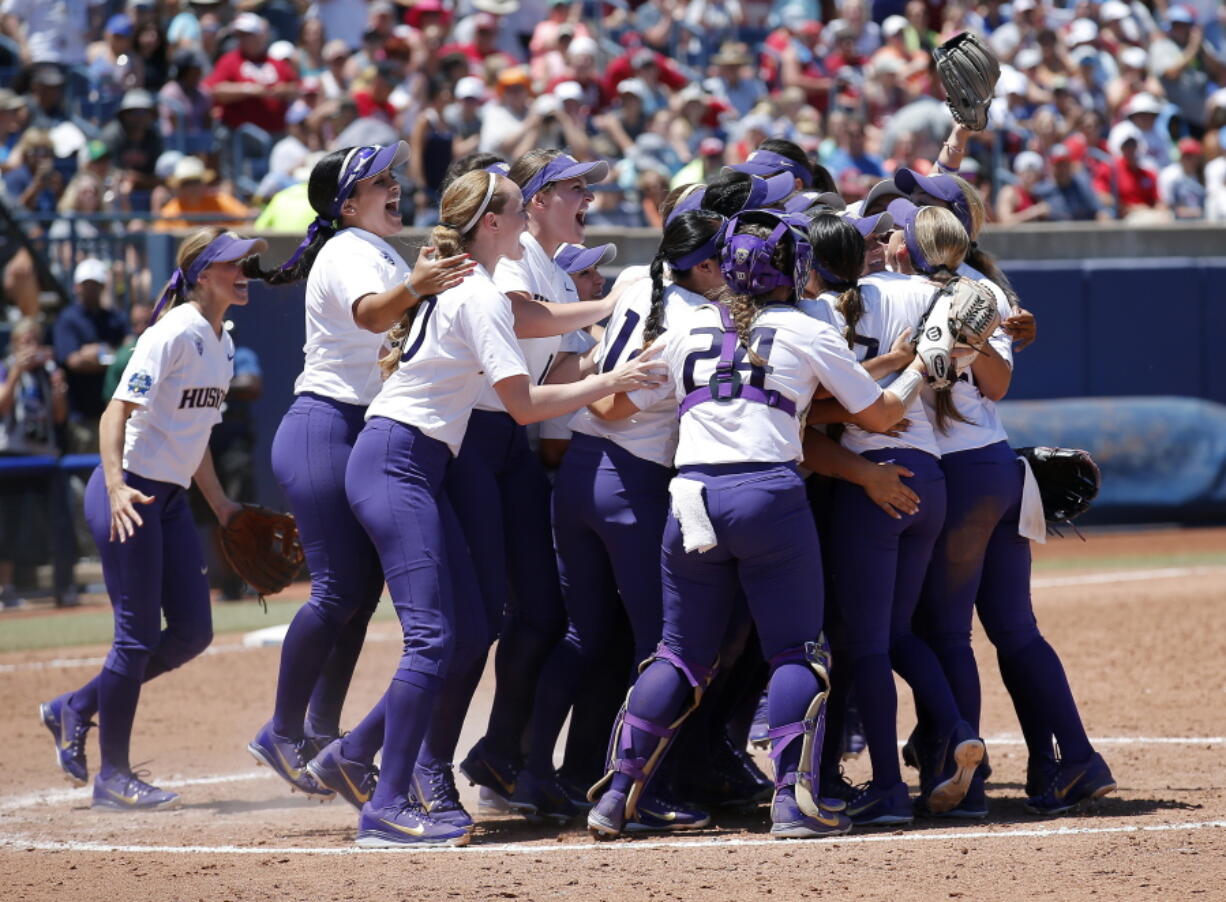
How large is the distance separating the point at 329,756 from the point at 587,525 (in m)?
1.15

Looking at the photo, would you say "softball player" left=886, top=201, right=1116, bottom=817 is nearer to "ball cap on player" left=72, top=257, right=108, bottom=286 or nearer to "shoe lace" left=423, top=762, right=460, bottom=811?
"shoe lace" left=423, top=762, right=460, bottom=811

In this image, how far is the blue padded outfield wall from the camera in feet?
45.2

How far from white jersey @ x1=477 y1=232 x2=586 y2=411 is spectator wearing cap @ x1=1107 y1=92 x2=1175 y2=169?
1176 cm

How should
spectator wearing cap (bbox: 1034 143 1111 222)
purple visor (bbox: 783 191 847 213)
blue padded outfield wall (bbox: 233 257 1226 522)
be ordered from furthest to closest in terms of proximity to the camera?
spectator wearing cap (bbox: 1034 143 1111 222) < blue padded outfield wall (bbox: 233 257 1226 522) < purple visor (bbox: 783 191 847 213)

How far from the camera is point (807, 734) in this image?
5.22 meters

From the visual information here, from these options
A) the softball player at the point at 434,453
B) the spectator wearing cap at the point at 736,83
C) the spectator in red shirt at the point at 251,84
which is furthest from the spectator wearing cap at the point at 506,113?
the softball player at the point at 434,453

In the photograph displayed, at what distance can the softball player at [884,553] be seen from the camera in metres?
5.48

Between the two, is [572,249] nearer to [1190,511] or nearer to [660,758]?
[660,758]

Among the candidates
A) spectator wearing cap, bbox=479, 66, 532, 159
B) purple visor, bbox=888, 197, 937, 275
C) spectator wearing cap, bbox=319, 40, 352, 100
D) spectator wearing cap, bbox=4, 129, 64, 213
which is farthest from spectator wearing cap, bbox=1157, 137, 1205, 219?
purple visor, bbox=888, 197, 937, 275

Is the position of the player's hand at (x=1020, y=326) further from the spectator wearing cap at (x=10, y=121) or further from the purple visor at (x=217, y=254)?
the spectator wearing cap at (x=10, y=121)

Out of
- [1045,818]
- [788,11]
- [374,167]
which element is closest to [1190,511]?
[788,11]

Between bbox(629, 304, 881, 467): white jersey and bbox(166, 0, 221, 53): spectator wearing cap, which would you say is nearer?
bbox(629, 304, 881, 467): white jersey

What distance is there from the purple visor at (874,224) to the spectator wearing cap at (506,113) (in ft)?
27.6

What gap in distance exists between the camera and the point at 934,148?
48.8ft
